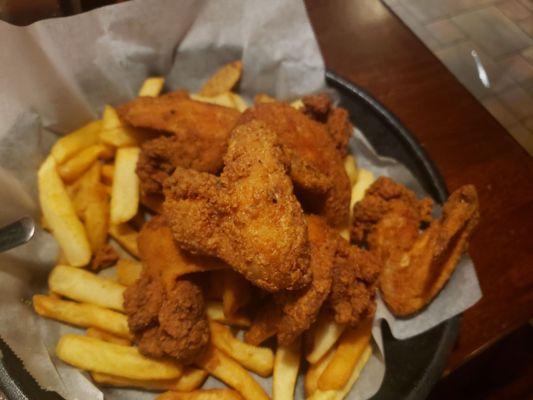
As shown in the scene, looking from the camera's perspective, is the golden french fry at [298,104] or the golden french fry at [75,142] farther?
the golden french fry at [298,104]

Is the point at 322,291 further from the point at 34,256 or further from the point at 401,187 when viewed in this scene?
the point at 34,256

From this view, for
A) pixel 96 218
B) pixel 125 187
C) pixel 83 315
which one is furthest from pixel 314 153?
pixel 83 315

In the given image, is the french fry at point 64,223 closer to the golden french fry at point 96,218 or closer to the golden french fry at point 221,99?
the golden french fry at point 96,218

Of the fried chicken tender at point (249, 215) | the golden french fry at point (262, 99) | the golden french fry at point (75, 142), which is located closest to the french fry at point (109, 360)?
the fried chicken tender at point (249, 215)

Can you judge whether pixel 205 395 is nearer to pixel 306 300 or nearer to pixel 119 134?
pixel 306 300

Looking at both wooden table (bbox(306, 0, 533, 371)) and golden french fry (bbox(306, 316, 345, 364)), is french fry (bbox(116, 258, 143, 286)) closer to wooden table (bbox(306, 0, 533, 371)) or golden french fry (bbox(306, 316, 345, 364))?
golden french fry (bbox(306, 316, 345, 364))
